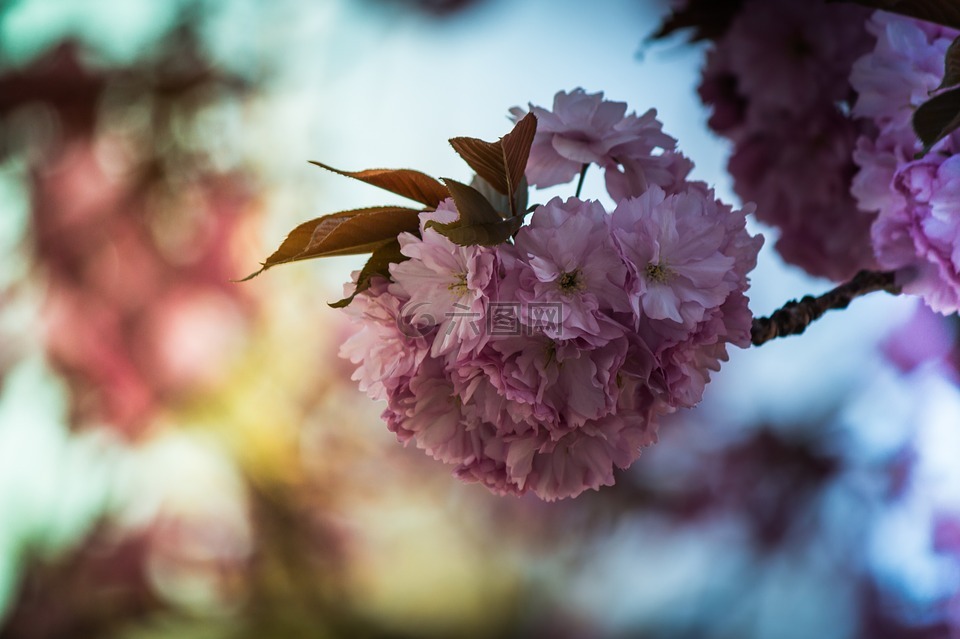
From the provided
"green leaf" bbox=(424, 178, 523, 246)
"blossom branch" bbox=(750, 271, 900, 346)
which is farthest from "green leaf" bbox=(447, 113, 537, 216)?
"blossom branch" bbox=(750, 271, 900, 346)

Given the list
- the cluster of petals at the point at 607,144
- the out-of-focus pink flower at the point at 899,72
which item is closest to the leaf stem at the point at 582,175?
the cluster of petals at the point at 607,144

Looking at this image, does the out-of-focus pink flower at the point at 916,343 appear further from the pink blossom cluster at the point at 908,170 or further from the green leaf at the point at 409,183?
the green leaf at the point at 409,183

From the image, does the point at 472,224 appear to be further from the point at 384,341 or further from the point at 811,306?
the point at 811,306

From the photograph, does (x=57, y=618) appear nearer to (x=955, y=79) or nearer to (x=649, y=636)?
(x=649, y=636)

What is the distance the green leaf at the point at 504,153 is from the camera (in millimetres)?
355

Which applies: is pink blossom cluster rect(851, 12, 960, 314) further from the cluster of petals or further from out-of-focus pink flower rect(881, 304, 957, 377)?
out-of-focus pink flower rect(881, 304, 957, 377)

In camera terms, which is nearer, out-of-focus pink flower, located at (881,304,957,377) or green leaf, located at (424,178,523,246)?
green leaf, located at (424,178,523,246)

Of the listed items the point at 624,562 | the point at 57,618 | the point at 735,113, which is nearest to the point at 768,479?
the point at 624,562

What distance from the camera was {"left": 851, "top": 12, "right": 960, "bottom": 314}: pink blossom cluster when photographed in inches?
17.6

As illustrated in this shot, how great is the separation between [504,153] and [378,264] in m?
0.08

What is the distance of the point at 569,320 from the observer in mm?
336

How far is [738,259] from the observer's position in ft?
1.23

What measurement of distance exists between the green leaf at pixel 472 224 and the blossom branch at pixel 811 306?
0.58 feet

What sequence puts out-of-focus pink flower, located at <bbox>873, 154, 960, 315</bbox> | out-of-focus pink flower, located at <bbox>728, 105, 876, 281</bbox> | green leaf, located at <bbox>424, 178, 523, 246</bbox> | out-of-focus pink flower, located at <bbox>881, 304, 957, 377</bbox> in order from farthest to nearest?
out-of-focus pink flower, located at <bbox>881, 304, 957, 377</bbox> → out-of-focus pink flower, located at <bbox>728, 105, 876, 281</bbox> → out-of-focus pink flower, located at <bbox>873, 154, 960, 315</bbox> → green leaf, located at <bbox>424, 178, 523, 246</bbox>
